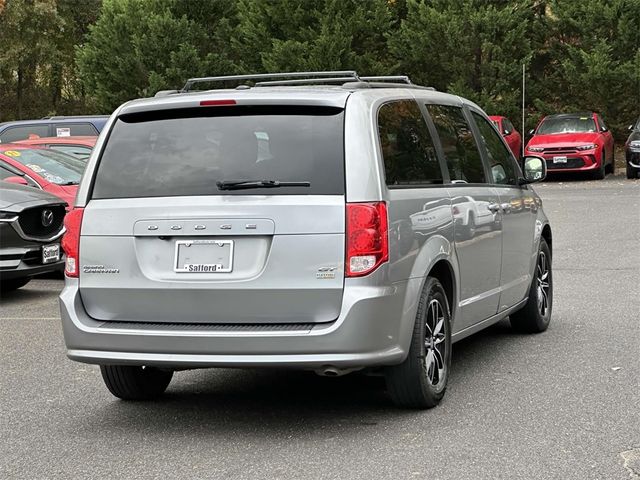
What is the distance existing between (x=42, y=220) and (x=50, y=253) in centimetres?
35

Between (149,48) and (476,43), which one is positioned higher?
(149,48)

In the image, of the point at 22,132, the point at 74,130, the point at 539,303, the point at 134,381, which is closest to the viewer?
the point at 134,381

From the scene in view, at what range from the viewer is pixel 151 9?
129 feet

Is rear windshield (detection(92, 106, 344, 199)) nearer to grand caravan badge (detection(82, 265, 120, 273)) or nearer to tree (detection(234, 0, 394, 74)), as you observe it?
grand caravan badge (detection(82, 265, 120, 273))

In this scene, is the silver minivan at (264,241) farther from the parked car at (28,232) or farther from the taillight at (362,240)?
the parked car at (28,232)

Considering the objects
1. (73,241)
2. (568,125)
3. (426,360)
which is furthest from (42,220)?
(568,125)

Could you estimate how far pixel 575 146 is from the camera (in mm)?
Answer: 27109

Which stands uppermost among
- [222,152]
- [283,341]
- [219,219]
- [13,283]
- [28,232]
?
[222,152]

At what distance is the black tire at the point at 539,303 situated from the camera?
27.8 ft

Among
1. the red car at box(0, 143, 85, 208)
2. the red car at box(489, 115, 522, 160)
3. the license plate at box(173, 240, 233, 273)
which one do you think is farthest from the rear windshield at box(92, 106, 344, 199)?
the red car at box(489, 115, 522, 160)

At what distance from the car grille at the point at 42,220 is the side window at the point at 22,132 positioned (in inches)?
427

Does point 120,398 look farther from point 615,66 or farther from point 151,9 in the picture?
point 151,9

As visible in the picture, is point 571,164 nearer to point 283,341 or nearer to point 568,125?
point 568,125

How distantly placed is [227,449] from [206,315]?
675 millimetres
